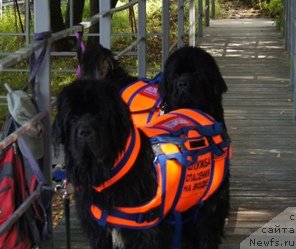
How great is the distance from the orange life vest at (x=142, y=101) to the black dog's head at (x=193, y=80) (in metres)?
0.53

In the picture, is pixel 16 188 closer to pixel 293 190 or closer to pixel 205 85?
pixel 205 85

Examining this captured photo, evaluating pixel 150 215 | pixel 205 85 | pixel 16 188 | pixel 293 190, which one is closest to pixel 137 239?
pixel 150 215

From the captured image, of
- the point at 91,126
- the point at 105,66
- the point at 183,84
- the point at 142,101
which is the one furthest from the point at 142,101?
the point at 91,126

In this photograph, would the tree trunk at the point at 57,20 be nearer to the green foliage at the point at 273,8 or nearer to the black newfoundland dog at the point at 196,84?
the green foliage at the point at 273,8

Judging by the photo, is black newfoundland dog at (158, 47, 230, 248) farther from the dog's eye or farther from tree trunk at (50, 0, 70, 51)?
tree trunk at (50, 0, 70, 51)

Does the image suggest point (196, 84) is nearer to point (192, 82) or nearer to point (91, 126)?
point (192, 82)

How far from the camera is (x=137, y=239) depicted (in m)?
3.75

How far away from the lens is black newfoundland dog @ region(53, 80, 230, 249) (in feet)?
11.0

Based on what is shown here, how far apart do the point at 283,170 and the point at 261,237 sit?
1.79 metres

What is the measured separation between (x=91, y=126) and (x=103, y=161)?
0.20m

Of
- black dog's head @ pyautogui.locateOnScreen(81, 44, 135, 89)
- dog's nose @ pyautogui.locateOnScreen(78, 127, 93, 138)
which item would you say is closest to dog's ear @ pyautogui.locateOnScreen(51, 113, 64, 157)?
dog's nose @ pyautogui.locateOnScreen(78, 127, 93, 138)

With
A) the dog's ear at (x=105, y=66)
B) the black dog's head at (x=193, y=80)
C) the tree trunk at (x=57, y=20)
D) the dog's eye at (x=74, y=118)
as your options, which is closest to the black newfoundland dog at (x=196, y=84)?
the black dog's head at (x=193, y=80)

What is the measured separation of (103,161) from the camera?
11.3 feet

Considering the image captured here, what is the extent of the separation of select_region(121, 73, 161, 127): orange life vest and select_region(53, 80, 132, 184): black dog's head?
170 centimetres
